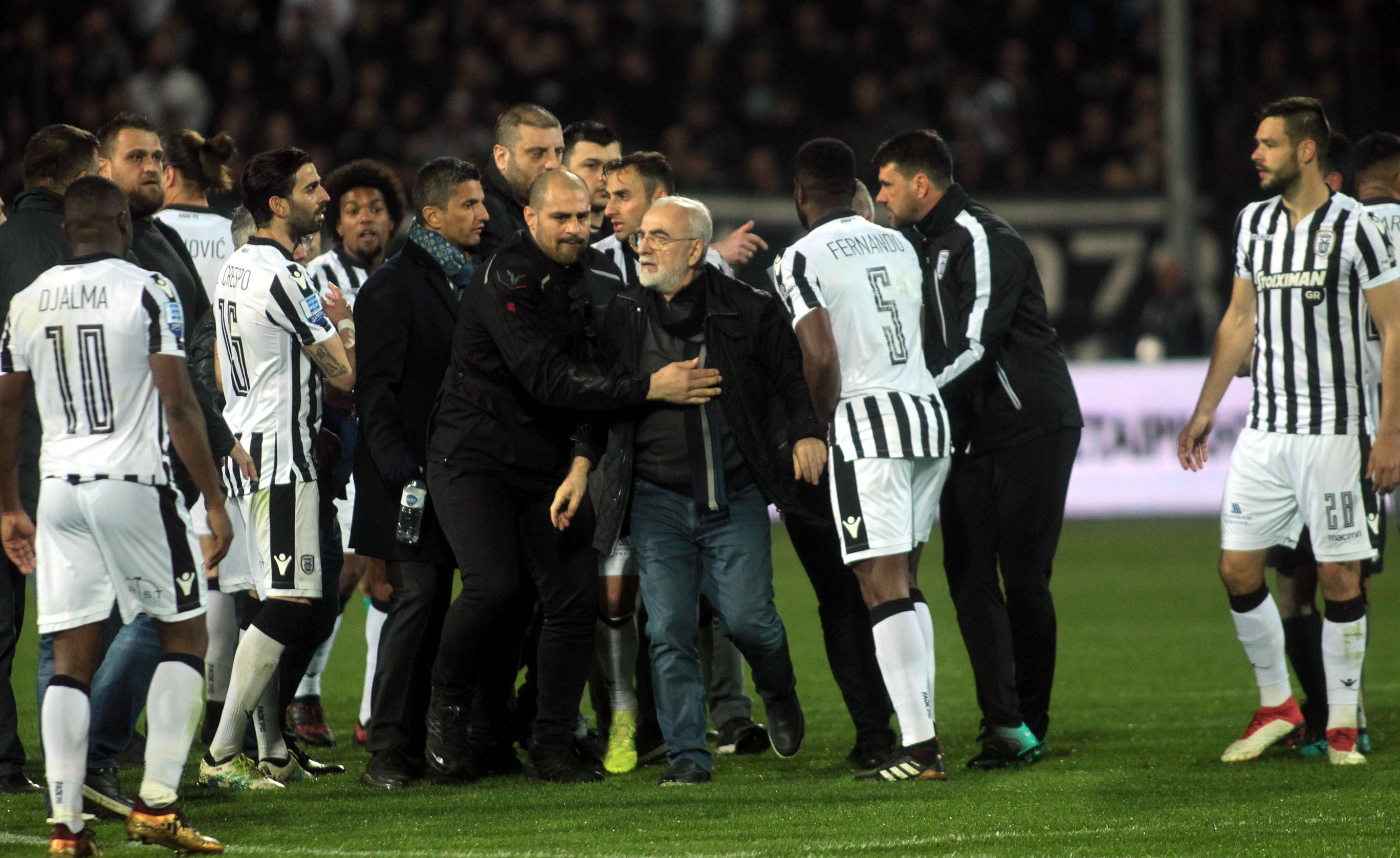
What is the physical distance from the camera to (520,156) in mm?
7102

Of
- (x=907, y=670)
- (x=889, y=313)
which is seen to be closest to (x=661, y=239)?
(x=889, y=313)

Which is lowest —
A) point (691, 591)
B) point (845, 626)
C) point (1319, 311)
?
point (845, 626)

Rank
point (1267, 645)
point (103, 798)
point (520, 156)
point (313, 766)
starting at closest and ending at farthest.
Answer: point (103, 798)
point (1267, 645)
point (313, 766)
point (520, 156)

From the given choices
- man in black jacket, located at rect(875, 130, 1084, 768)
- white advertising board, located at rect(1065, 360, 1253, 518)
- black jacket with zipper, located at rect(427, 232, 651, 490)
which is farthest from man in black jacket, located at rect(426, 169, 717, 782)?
white advertising board, located at rect(1065, 360, 1253, 518)

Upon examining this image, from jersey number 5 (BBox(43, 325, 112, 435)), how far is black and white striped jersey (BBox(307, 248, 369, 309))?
273 centimetres

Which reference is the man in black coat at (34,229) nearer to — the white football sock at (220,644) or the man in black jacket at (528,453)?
the white football sock at (220,644)

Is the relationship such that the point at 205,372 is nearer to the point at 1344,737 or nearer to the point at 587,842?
the point at 587,842

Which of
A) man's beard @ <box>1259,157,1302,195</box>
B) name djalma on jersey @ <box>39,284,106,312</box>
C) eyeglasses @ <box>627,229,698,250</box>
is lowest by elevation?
name djalma on jersey @ <box>39,284,106,312</box>

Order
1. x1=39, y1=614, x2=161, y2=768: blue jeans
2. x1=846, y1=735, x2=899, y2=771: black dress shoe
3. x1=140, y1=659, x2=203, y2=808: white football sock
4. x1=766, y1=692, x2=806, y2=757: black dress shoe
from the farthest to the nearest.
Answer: x1=846, y1=735, x2=899, y2=771: black dress shoe, x1=766, y1=692, x2=806, y2=757: black dress shoe, x1=39, y1=614, x2=161, y2=768: blue jeans, x1=140, y1=659, x2=203, y2=808: white football sock

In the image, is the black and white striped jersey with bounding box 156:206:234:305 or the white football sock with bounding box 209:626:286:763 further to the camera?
the black and white striped jersey with bounding box 156:206:234:305

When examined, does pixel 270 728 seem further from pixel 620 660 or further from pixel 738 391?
pixel 738 391

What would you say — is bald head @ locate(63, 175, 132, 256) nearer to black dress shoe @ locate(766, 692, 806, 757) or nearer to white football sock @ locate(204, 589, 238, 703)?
white football sock @ locate(204, 589, 238, 703)

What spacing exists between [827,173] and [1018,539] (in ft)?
5.34

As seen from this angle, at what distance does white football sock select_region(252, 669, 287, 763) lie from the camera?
624 centimetres
